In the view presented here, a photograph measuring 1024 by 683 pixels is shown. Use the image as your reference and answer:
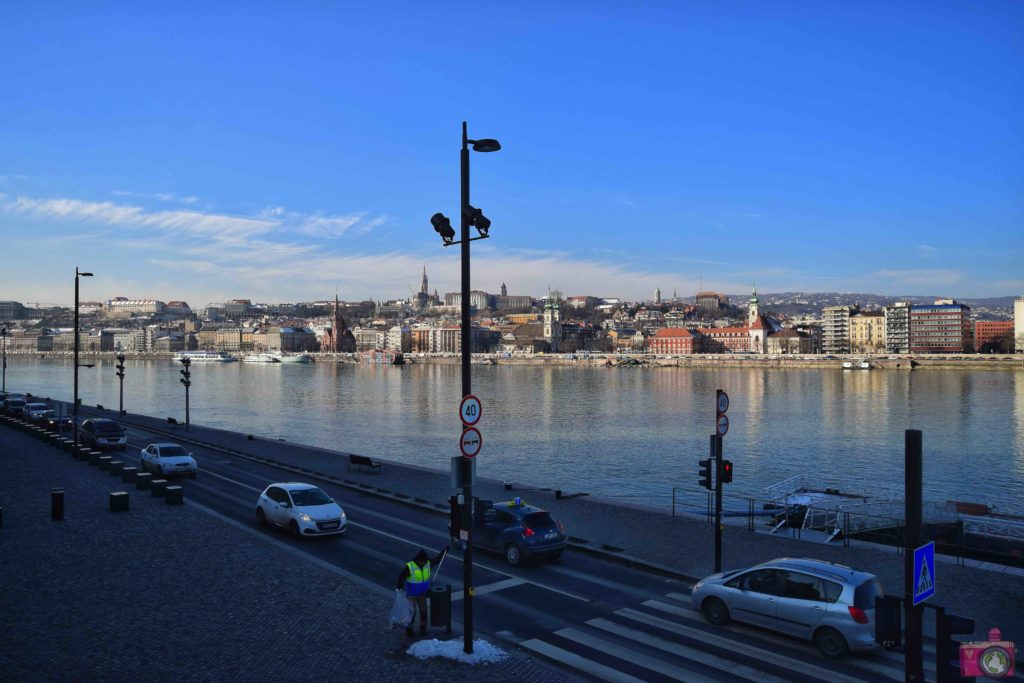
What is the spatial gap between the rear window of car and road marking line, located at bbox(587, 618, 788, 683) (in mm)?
1393

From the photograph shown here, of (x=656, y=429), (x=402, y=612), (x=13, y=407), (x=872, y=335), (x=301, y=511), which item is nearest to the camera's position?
(x=402, y=612)

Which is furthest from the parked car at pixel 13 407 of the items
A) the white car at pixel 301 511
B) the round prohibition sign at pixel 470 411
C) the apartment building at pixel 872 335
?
the apartment building at pixel 872 335

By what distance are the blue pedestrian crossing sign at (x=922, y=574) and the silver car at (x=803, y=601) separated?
9.47 ft

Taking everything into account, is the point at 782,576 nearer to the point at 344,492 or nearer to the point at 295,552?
the point at 295,552

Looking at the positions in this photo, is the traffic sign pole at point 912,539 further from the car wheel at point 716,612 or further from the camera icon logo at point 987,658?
the car wheel at point 716,612

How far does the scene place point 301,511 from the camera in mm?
15039

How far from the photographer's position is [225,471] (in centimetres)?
2445

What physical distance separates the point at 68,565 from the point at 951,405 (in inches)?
A: 2734

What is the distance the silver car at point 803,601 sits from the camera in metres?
8.95

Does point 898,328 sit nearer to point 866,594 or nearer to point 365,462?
point 365,462

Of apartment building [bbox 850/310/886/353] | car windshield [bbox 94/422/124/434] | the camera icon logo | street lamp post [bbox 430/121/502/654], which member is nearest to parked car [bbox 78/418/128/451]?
car windshield [bbox 94/422/124/434]

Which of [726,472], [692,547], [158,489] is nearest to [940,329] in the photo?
[692,547]

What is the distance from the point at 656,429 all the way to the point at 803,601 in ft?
134

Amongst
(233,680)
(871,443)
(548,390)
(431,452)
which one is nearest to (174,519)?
(233,680)
